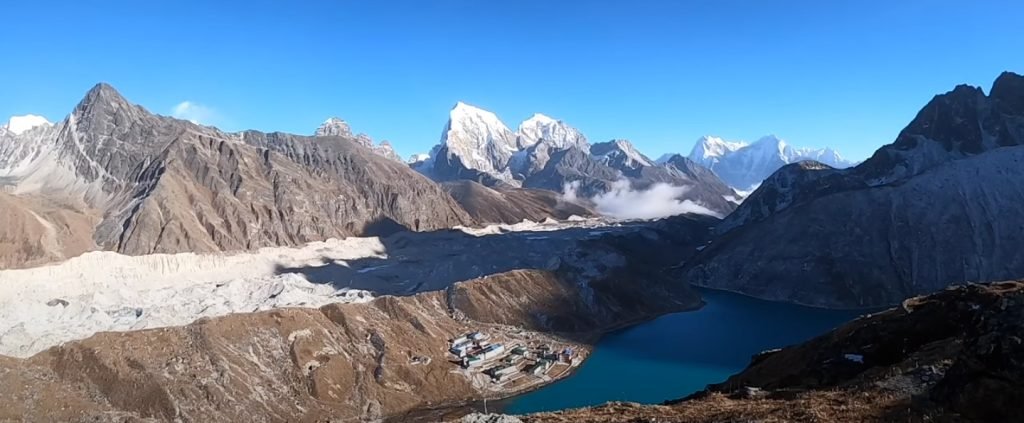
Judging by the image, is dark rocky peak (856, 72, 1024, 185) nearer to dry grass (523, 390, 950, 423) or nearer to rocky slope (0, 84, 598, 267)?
rocky slope (0, 84, 598, 267)

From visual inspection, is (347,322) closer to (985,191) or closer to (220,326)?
(220,326)

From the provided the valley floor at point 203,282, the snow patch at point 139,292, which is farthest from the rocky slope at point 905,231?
the snow patch at point 139,292

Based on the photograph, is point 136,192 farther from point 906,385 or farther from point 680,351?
point 906,385

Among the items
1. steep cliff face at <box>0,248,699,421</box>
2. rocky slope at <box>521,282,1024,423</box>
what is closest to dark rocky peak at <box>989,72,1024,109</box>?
steep cliff face at <box>0,248,699,421</box>

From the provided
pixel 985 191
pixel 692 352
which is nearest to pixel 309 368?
pixel 692 352

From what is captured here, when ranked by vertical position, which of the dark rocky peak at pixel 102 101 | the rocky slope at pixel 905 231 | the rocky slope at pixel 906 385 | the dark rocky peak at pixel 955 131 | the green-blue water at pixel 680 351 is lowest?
the green-blue water at pixel 680 351

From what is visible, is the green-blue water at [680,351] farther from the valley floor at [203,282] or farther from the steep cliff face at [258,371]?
the valley floor at [203,282]
